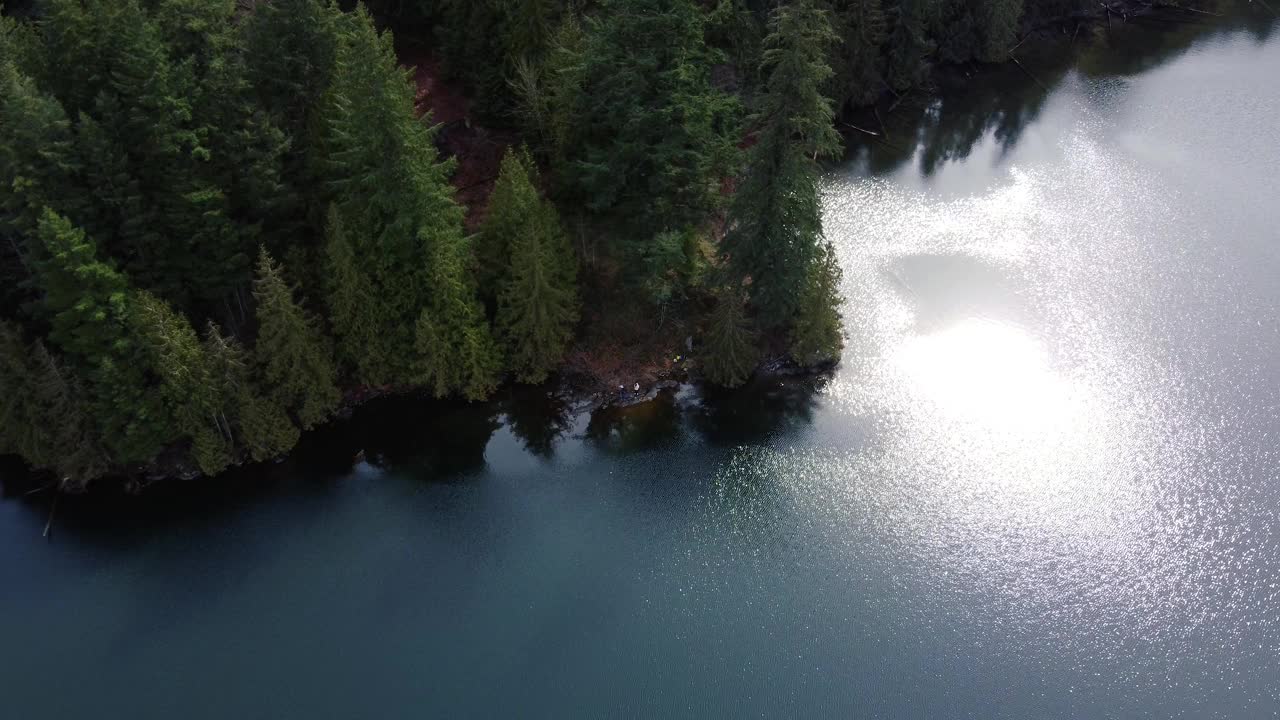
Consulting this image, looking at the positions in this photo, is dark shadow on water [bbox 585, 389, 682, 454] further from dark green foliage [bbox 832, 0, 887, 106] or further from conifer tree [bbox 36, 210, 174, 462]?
dark green foliage [bbox 832, 0, 887, 106]

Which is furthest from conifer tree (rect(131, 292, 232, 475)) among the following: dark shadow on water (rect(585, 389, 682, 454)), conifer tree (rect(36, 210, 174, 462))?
dark shadow on water (rect(585, 389, 682, 454))

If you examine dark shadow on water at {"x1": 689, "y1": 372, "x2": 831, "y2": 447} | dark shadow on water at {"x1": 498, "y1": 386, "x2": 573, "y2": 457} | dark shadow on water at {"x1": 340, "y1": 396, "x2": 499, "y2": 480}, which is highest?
dark shadow on water at {"x1": 689, "y1": 372, "x2": 831, "y2": 447}

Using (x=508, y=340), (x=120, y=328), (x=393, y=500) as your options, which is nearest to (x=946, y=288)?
(x=508, y=340)

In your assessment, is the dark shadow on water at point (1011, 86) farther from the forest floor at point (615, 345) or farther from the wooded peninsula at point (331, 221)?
the forest floor at point (615, 345)

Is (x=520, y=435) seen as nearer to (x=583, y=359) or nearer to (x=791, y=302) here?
(x=583, y=359)

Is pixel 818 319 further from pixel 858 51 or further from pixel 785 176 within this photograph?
pixel 858 51

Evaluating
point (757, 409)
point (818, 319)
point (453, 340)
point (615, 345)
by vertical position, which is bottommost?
point (757, 409)

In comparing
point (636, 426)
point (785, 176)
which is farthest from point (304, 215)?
point (785, 176)

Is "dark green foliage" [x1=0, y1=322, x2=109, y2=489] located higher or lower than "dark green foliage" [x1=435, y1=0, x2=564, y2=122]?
lower
